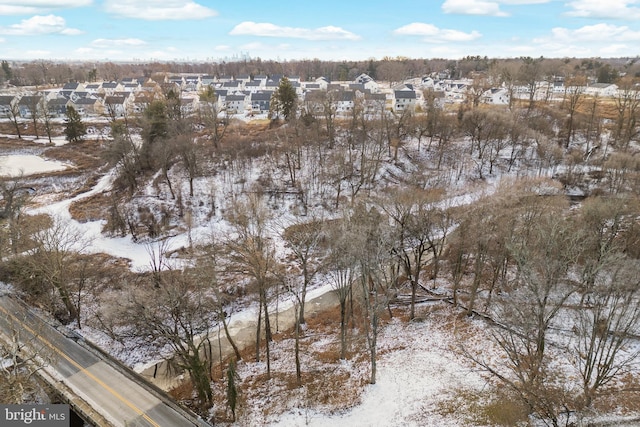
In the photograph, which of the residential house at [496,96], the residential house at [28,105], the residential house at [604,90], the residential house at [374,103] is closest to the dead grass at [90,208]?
the residential house at [374,103]

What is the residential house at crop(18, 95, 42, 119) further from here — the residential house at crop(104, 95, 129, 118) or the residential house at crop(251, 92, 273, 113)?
the residential house at crop(251, 92, 273, 113)

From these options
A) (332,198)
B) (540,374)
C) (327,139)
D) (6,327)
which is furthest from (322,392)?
(327,139)

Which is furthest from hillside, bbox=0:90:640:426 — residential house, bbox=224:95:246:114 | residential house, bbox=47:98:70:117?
residential house, bbox=47:98:70:117

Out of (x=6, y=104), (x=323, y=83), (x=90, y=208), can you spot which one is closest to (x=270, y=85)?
(x=323, y=83)

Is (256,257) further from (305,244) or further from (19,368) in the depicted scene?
(19,368)

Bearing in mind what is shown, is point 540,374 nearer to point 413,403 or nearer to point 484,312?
point 413,403
